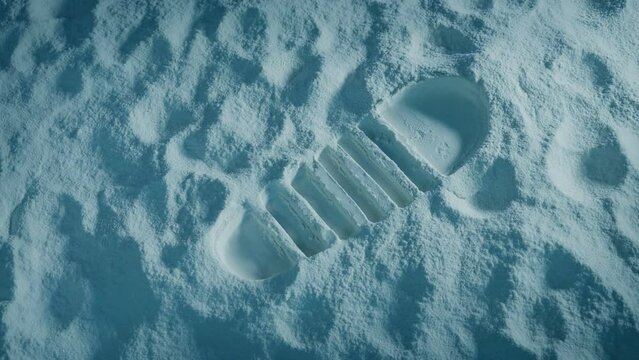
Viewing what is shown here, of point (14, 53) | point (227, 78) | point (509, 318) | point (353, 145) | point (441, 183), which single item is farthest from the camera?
point (14, 53)

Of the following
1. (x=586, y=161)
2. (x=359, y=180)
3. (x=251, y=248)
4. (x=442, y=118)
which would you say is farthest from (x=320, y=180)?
(x=586, y=161)

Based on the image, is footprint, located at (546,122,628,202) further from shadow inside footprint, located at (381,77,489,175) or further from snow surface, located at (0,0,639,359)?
shadow inside footprint, located at (381,77,489,175)

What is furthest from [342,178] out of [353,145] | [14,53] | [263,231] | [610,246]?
[14,53]

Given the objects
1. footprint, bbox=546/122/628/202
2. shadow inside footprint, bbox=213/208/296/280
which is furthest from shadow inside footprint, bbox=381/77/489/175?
shadow inside footprint, bbox=213/208/296/280

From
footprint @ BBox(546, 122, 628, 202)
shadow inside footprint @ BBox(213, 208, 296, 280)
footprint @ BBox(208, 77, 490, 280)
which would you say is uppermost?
footprint @ BBox(546, 122, 628, 202)

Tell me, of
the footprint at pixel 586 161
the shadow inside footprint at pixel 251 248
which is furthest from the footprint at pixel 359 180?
the footprint at pixel 586 161

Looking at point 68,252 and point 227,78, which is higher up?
point 227,78

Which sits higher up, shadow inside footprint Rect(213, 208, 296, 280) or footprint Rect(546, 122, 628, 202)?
footprint Rect(546, 122, 628, 202)

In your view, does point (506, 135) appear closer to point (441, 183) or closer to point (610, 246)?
point (441, 183)
